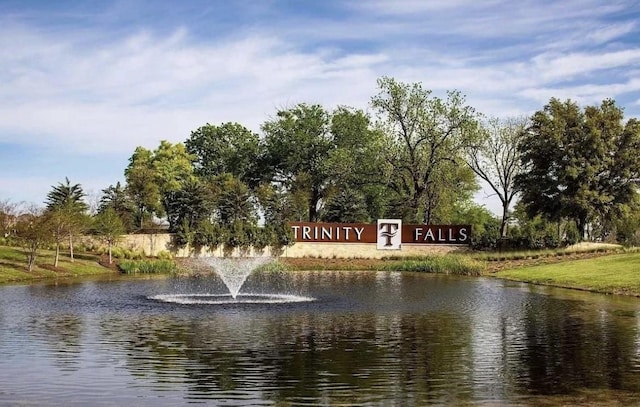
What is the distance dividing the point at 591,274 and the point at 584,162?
62.7ft

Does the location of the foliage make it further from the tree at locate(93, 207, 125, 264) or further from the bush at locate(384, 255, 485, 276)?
the tree at locate(93, 207, 125, 264)

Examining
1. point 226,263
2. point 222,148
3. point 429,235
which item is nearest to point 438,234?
point 429,235

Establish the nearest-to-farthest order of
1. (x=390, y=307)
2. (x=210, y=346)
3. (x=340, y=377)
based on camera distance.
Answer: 1. (x=340, y=377)
2. (x=210, y=346)
3. (x=390, y=307)

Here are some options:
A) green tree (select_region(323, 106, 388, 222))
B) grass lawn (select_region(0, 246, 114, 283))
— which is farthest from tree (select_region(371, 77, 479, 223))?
grass lawn (select_region(0, 246, 114, 283))

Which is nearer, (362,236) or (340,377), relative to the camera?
(340,377)

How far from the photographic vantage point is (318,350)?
16969mm

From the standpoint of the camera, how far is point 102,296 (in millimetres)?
29562

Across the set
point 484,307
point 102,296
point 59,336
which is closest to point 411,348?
point 59,336

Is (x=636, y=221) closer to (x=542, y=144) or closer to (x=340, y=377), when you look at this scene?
(x=542, y=144)

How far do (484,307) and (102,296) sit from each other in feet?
51.5

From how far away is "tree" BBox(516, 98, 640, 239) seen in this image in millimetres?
56031

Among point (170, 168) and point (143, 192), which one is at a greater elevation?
point (170, 168)

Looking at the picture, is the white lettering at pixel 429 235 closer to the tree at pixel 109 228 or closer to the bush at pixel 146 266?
the bush at pixel 146 266

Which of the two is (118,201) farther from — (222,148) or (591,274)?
(591,274)
